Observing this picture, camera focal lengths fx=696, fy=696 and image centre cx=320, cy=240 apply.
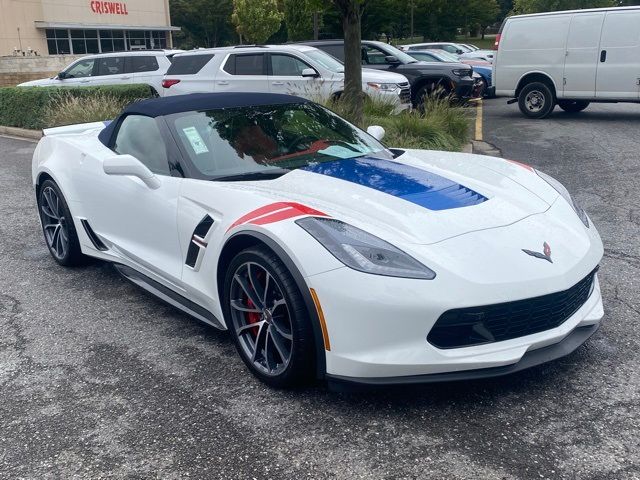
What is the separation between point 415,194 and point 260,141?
3.81 ft

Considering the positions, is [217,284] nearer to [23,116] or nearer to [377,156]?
[377,156]

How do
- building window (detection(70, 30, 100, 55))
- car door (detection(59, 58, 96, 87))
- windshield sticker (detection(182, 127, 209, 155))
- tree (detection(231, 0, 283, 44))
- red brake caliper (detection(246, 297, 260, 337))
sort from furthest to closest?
1. building window (detection(70, 30, 100, 55))
2. tree (detection(231, 0, 283, 44))
3. car door (detection(59, 58, 96, 87))
4. windshield sticker (detection(182, 127, 209, 155))
5. red brake caliper (detection(246, 297, 260, 337))

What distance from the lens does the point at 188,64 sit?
44.1ft

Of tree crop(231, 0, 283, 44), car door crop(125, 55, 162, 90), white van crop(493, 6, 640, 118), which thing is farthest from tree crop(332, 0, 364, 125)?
tree crop(231, 0, 283, 44)

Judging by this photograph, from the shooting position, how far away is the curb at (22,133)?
44.0ft

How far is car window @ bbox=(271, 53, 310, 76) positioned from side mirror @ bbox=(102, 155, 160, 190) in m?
8.57

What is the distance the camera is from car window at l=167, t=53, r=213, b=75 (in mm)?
13250

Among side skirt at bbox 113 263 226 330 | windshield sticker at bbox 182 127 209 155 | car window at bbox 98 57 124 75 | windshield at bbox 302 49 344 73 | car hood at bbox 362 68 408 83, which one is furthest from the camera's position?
car window at bbox 98 57 124 75

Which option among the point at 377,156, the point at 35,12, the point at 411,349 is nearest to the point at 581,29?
the point at 377,156

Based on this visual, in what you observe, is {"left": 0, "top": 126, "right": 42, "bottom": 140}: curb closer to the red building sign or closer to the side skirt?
the side skirt

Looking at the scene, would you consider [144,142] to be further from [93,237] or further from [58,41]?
[58,41]

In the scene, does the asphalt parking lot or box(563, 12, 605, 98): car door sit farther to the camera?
box(563, 12, 605, 98): car door

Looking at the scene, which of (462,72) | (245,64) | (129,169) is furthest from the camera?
(462,72)

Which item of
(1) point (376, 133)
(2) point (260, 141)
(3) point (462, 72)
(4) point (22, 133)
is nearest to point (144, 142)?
(2) point (260, 141)
